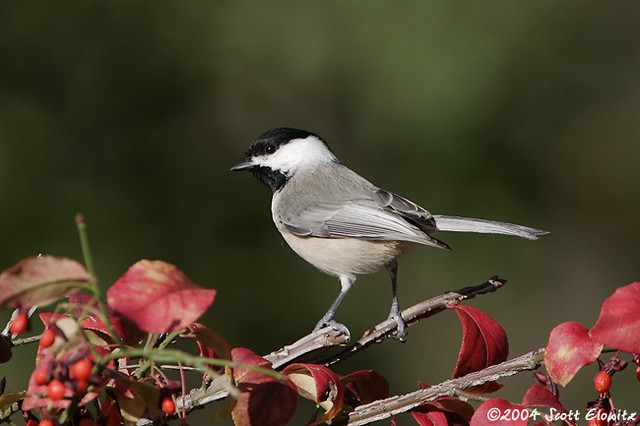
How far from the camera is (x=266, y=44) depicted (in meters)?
3.04

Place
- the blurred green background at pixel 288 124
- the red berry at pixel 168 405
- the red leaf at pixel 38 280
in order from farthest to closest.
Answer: the blurred green background at pixel 288 124 → the red berry at pixel 168 405 → the red leaf at pixel 38 280

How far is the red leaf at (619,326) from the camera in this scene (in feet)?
2.71

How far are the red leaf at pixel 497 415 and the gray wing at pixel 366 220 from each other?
945mm

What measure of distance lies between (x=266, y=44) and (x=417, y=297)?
4.19 feet

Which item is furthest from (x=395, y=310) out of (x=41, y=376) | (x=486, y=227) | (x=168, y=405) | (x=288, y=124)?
(x=288, y=124)

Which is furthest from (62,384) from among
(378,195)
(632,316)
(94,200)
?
(94,200)

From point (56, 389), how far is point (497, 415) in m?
0.50

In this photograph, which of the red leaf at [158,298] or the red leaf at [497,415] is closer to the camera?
the red leaf at [158,298]

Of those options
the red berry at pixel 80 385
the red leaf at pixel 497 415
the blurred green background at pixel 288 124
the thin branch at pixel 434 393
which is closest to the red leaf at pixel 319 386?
the thin branch at pixel 434 393

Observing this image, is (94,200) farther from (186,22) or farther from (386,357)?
(386,357)

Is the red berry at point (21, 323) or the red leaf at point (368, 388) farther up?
the red berry at point (21, 323)

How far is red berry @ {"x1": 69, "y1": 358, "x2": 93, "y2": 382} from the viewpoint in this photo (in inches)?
25.8

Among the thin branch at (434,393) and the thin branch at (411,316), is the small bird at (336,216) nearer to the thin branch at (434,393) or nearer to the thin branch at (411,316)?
the thin branch at (411,316)

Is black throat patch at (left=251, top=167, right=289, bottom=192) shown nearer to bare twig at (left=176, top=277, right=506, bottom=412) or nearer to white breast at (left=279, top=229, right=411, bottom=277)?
white breast at (left=279, top=229, right=411, bottom=277)
